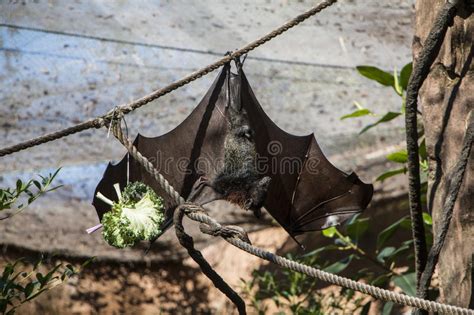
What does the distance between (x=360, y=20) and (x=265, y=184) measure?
78.9 inches

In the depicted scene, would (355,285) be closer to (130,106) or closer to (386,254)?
(130,106)

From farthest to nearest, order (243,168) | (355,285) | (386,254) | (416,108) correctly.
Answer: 1. (386,254)
2. (243,168)
3. (416,108)
4. (355,285)

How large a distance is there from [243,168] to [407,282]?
92cm

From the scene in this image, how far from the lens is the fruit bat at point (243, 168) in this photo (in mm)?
2387

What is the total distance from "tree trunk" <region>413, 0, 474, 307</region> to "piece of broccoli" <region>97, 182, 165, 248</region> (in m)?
0.72

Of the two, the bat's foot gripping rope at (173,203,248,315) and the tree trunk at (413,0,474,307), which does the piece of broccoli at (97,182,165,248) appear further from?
the tree trunk at (413,0,474,307)

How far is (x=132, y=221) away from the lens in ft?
6.01

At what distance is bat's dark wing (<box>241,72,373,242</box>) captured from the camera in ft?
8.07

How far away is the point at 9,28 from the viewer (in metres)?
3.53

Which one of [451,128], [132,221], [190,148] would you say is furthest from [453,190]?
[190,148]

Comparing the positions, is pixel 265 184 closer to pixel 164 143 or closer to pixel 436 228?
pixel 164 143

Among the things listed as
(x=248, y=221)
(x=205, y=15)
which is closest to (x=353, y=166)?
(x=248, y=221)

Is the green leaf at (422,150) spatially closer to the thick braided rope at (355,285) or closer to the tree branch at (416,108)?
the tree branch at (416,108)

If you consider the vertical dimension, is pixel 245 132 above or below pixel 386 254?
above
